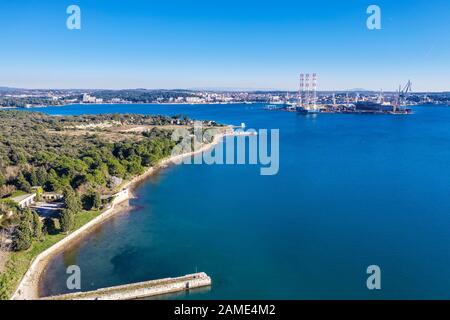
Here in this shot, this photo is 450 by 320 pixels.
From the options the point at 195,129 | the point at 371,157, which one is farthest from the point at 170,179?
the point at 195,129

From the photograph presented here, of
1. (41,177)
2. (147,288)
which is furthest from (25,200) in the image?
(147,288)

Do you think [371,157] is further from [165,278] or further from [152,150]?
[165,278]

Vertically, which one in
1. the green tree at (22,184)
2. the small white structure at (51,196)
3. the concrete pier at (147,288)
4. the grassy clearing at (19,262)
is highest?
the green tree at (22,184)

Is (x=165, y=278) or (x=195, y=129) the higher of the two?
(x=195, y=129)

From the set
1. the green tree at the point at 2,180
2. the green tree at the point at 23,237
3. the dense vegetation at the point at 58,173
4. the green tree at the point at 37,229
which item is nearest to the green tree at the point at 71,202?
the dense vegetation at the point at 58,173

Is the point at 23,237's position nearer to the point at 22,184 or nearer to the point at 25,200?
the point at 25,200

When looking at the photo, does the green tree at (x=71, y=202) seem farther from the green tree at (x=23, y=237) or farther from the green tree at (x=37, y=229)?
the green tree at (x=23, y=237)
